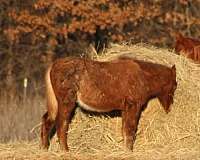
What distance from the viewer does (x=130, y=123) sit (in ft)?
29.9

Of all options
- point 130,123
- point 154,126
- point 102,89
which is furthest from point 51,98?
point 154,126

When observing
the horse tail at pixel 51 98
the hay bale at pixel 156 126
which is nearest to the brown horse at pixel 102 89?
the horse tail at pixel 51 98

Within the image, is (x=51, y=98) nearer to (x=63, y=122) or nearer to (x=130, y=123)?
(x=63, y=122)

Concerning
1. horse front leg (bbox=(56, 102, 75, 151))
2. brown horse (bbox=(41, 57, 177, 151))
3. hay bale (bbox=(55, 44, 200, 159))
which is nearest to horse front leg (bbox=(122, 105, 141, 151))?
brown horse (bbox=(41, 57, 177, 151))

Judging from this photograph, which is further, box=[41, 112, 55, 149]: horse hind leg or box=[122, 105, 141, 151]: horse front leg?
box=[41, 112, 55, 149]: horse hind leg

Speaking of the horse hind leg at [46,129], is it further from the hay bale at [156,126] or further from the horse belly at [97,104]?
the horse belly at [97,104]

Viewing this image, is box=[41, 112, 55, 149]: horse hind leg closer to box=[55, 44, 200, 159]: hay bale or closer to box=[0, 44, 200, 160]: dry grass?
box=[0, 44, 200, 160]: dry grass

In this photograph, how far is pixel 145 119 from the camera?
9641 mm

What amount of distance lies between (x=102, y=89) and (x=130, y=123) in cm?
64

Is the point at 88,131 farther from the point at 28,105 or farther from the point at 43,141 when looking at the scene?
the point at 28,105

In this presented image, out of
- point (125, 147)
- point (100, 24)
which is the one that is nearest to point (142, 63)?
point (125, 147)

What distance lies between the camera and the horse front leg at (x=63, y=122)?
8.84m

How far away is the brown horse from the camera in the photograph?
8805mm

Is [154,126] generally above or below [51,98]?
below
